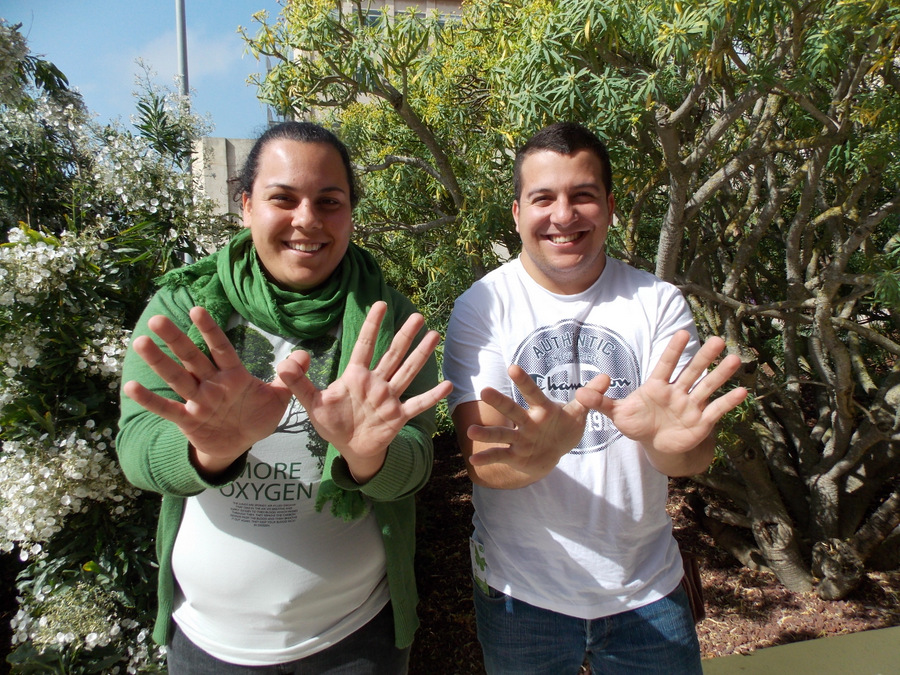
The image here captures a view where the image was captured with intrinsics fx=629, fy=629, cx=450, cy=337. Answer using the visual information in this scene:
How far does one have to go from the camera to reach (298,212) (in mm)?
1473

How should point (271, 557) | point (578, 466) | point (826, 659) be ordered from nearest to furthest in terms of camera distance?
point (271, 557) < point (578, 466) < point (826, 659)

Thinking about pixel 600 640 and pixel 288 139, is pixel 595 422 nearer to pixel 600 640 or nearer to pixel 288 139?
pixel 600 640

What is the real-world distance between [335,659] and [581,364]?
3.06 ft

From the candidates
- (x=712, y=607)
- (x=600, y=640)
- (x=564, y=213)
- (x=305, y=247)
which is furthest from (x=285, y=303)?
(x=712, y=607)

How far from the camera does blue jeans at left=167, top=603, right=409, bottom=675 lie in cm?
146

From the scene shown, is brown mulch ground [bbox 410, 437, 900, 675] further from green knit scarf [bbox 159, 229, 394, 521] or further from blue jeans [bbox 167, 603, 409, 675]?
green knit scarf [bbox 159, 229, 394, 521]

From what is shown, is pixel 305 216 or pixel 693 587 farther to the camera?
pixel 693 587

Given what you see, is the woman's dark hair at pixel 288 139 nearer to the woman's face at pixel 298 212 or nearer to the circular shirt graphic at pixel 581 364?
the woman's face at pixel 298 212

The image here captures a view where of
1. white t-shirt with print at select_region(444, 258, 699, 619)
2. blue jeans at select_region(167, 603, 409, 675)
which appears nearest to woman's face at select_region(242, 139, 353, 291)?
white t-shirt with print at select_region(444, 258, 699, 619)

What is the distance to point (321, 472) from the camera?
146cm

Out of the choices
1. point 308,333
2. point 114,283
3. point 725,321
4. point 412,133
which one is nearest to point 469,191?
point 412,133

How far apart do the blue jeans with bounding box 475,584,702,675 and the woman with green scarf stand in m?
0.27

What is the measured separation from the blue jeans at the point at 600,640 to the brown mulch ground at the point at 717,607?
5.49 ft

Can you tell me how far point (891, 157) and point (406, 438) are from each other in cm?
250
